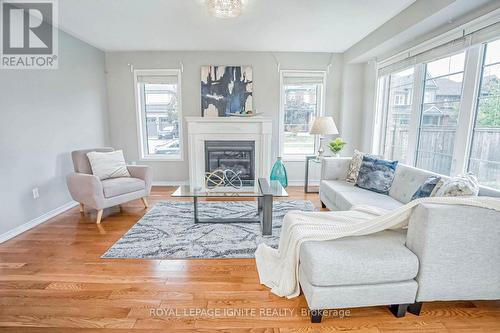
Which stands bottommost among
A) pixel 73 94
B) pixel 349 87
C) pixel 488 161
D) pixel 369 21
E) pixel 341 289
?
pixel 341 289

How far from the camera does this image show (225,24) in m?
3.32

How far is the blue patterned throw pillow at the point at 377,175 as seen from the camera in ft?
9.67

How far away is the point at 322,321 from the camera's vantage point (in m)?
1.61

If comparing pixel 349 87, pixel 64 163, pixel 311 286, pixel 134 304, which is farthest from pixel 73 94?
pixel 349 87

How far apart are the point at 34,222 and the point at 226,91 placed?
3.34 metres

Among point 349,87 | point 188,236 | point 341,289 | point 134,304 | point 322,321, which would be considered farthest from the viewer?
point 349,87

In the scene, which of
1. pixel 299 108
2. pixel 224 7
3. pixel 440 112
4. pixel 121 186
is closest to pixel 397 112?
pixel 440 112

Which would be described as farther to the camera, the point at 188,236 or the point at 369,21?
the point at 369,21

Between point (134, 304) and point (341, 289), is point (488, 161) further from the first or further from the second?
point (134, 304)

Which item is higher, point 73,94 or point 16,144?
point 73,94

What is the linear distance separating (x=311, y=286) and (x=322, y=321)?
0.30 metres

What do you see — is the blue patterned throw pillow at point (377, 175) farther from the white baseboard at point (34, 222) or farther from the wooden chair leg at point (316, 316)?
the white baseboard at point (34, 222)

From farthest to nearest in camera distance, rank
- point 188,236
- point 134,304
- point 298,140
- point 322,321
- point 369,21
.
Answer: point 298,140 < point 369,21 < point 188,236 < point 134,304 < point 322,321

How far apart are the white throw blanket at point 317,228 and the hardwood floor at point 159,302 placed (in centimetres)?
10
